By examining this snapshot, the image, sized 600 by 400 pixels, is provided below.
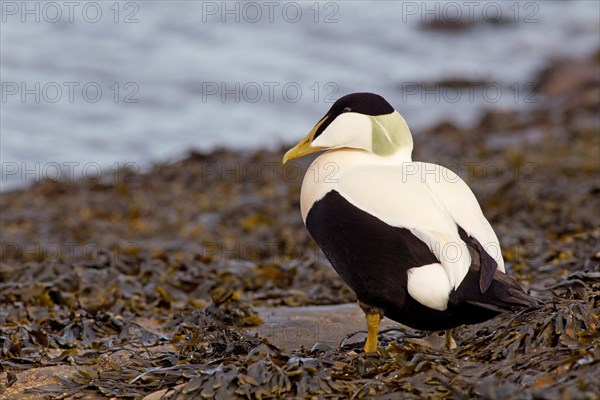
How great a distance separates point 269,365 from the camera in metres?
3.00

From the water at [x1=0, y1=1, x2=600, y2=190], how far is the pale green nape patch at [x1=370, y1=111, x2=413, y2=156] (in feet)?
22.4

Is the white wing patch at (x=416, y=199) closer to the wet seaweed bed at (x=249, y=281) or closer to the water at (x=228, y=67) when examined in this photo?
the wet seaweed bed at (x=249, y=281)

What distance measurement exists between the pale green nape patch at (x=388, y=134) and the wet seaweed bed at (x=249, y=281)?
0.67m

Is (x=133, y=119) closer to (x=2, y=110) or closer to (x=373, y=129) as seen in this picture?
(x=2, y=110)

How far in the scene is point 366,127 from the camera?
3.29m

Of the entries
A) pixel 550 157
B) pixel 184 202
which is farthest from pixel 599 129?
pixel 184 202

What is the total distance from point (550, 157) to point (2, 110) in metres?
7.90

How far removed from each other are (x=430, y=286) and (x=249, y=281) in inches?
97.7

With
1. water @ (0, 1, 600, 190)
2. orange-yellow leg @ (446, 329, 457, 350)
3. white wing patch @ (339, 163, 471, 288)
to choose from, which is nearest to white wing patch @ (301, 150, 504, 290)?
white wing patch @ (339, 163, 471, 288)

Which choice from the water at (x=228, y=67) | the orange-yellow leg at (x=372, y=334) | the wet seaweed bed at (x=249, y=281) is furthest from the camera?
the water at (x=228, y=67)

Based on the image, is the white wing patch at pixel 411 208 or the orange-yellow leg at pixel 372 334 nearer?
the white wing patch at pixel 411 208

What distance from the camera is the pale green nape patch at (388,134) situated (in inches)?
130

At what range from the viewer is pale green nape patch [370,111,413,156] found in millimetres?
3301

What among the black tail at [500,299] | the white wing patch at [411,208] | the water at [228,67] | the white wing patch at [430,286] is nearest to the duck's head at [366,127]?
the white wing patch at [411,208]
